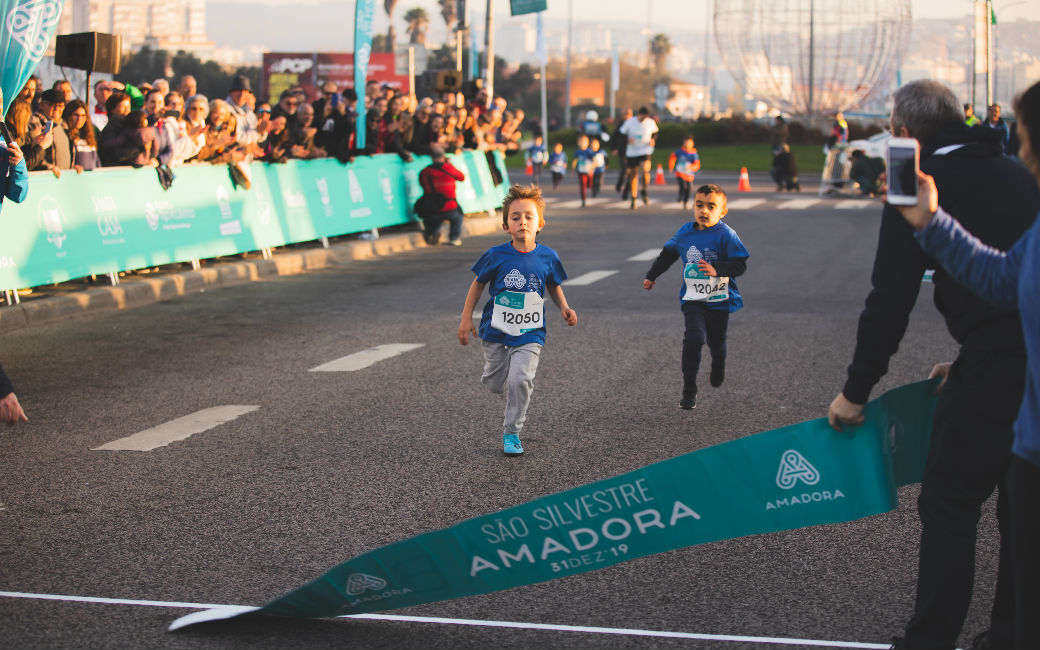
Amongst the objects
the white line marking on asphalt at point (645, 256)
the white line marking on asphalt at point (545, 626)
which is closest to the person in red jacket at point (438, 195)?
the white line marking on asphalt at point (645, 256)

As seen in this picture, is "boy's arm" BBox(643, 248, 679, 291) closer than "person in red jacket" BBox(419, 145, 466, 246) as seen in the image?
Yes

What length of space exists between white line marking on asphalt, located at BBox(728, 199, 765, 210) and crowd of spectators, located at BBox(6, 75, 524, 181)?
6.03 metres

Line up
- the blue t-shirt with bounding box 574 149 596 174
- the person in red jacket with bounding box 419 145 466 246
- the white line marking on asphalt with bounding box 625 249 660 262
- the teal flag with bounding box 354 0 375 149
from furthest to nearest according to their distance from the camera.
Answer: the blue t-shirt with bounding box 574 149 596 174
the teal flag with bounding box 354 0 375 149
the person in red jacket with bounding box 419 145 466 246
the white line marking on asphalt with bounding box 625 249 660 262

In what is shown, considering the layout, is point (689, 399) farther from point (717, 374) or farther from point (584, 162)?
point (584, 162)

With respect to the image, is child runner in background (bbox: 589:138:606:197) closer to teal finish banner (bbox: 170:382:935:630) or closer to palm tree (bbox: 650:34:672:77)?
teal finish banner (bbox: 170:382:935:630)

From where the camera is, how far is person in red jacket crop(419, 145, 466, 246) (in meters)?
19.3

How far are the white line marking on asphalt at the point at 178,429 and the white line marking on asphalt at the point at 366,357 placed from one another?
140 cm

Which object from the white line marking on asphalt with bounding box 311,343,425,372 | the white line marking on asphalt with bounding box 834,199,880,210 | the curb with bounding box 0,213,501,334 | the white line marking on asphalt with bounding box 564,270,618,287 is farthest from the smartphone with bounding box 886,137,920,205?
the white line marking on asphalt with bounding box 834,199,880,210

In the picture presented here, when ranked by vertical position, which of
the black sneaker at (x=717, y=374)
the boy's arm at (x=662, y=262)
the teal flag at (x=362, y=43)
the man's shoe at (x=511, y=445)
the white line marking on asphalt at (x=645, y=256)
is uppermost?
the teal flag at (x=362, y=43)

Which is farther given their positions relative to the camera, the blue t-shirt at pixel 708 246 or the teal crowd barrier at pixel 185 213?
the teal crowd barrier at pixel 185 213

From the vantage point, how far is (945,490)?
378cm

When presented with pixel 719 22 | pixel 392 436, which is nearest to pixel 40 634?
pixel 392 436

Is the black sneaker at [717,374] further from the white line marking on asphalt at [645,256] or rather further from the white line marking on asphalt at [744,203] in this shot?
the white line marking on asphalt at [744,203]

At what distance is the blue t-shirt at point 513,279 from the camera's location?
7.16 meters
